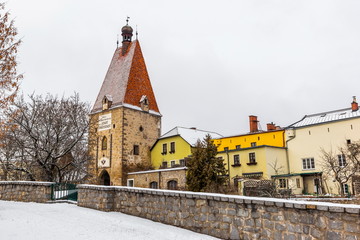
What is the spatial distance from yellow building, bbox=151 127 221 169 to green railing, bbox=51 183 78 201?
19312 mm

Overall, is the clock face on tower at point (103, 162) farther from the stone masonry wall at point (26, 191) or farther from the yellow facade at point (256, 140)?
the stone masonry wall at point (26, 191)

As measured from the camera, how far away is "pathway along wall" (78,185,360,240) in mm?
5883

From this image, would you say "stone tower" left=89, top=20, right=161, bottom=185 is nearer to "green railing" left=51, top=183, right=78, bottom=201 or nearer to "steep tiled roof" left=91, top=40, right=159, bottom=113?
"steep tiled roof" left=91, top=40, right=159, bottom=113

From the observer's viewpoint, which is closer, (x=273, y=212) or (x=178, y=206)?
(x=273, y=212)

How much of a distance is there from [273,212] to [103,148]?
33.2m

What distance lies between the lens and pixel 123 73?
130 feet

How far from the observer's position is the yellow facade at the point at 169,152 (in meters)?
35.7

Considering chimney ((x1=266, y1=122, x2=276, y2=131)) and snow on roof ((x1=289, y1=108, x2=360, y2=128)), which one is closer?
snow on roof ((x1=289, y1=108, x2=360, y2=128))

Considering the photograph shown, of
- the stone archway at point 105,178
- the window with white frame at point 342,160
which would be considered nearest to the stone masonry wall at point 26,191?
the stone archway at point 105,178

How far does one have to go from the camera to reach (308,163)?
31.8 m

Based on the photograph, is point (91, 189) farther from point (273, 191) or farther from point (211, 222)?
point (273, 191)

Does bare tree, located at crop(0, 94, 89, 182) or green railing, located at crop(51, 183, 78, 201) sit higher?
bare tree, located at crop(0, 94, 89, 182)

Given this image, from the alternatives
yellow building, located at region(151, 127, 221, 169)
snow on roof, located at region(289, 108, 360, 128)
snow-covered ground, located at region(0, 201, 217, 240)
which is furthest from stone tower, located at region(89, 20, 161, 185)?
snow-covered ground, located at region(0, 201, 217, 240)

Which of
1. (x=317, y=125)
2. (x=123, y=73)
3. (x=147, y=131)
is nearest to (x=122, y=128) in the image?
(x=147, y=131)
